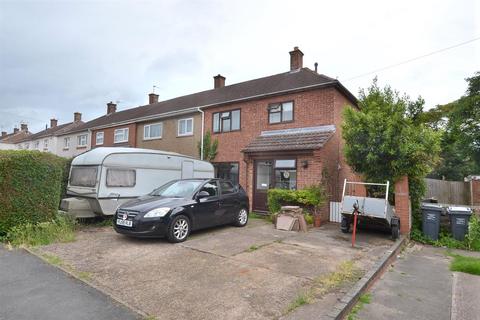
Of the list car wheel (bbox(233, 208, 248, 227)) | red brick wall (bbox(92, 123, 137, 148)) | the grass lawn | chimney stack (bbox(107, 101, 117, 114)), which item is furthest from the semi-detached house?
chimney stack (bbox(107, 101, 117, 114))

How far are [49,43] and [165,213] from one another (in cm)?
793

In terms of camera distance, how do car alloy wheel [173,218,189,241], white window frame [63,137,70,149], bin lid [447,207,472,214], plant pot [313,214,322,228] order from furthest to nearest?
1. white window frame [63,137,70,149]
2. plant pot [313,214,322,228]
3. bin lid [447,207,472,214]
4. car alloy wheel [173,218,189,241]

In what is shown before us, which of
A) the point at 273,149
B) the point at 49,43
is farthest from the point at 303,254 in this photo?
the point at 49,43

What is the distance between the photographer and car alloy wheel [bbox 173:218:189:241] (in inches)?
275

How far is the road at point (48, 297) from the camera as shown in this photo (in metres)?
3.48

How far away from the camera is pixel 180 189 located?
26.6ft

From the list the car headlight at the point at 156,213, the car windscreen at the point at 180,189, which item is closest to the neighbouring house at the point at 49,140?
the car windscreen at the point at 180,189

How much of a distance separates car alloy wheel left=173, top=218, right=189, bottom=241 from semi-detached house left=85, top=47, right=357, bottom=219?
526cm

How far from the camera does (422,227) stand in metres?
8.93

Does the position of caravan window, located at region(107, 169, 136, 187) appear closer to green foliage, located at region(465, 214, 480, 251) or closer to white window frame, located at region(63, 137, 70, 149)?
green foliage, located at region(465, 214, 480, 251)

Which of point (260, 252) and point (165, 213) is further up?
point (165, 213)

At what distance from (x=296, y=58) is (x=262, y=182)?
7.43 metres

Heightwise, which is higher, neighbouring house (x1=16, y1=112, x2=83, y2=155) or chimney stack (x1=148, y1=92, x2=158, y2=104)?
chimney stack (x1=148, y1=92, x2=158, y2=104)

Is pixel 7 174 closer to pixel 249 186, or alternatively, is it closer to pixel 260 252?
pixel 260 252
